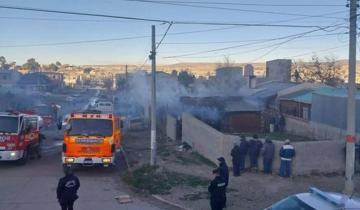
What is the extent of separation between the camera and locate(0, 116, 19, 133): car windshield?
2074 centimetres

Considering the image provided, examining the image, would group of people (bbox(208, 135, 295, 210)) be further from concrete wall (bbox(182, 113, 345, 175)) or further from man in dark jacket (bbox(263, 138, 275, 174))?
concrete wall (bbox(182, 113, 345, 175))

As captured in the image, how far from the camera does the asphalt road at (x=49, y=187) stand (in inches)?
563

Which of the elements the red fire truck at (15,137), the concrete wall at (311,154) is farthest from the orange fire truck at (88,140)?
the concrete wall at (311,154)

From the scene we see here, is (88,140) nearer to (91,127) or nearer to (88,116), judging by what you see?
(91,127)

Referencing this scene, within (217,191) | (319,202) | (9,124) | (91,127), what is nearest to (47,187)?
(91,127)

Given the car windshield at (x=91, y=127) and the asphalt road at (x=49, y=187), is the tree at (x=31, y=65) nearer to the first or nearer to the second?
the asphalt road at (x=49, y=187)

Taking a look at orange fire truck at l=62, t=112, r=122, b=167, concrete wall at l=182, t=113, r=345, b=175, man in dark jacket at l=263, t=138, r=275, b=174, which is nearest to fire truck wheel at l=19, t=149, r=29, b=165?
orange fire truck at l=62, t=112, r=122, b=167

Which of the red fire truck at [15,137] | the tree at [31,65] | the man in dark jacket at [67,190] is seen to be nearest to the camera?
the man in dark jacket at [67,190]

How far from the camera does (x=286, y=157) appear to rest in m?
18.4

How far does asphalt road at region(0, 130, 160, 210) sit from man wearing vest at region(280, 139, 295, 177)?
591cm

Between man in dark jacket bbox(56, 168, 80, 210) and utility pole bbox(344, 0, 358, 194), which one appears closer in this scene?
man in dark jacket bbox(56, 168, 80, 210)

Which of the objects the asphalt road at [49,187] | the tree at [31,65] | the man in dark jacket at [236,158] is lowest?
the asphalt road at [49,187]

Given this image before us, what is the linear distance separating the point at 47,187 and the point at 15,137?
15.1ft

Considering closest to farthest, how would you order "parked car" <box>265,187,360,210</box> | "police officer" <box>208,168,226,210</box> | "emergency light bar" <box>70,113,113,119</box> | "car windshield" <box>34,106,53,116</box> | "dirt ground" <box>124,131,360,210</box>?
"parked car" <box>265,187,360,210</box> → "police officer" <box>208,168,226,210</box> → "dirt ground" <box>124,131,360,210</box> → "emergency light bar" <box>70,113,113,119</box> → "car windshield" <box>34,106,53,116</box>
